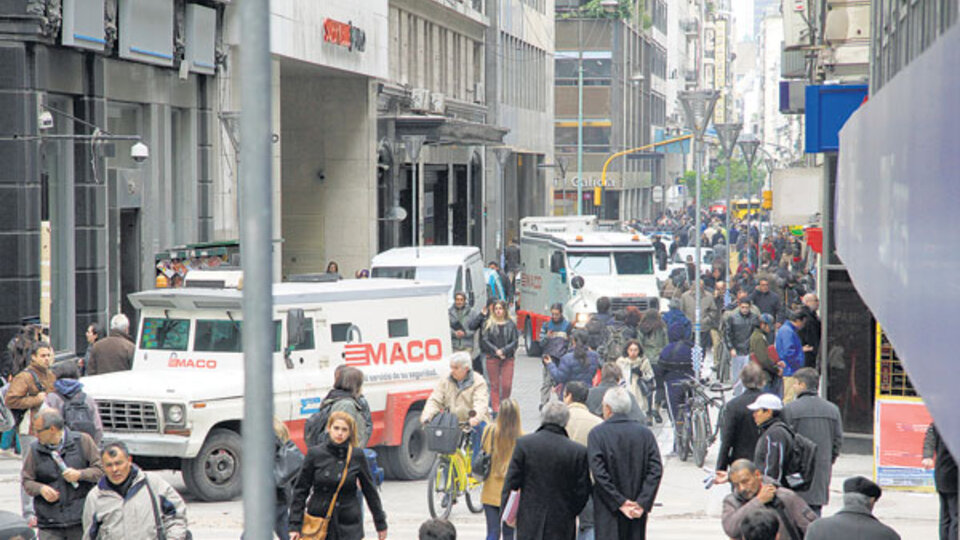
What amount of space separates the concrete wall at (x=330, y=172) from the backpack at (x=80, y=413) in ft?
98.5

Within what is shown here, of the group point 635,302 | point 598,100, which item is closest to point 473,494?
point 635,302

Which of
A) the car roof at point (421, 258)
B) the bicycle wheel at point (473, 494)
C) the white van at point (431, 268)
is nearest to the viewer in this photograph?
the bicycle wheel at point (473, 494)

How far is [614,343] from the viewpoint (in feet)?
70.2

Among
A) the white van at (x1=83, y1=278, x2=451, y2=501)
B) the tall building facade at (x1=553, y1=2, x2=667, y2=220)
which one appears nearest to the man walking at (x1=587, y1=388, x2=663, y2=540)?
the white van at (x1=83, y1=278, x2=451, y2=501)

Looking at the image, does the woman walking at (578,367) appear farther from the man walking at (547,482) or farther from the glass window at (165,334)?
the man walking at (547,482)

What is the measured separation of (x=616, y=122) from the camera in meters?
96.9

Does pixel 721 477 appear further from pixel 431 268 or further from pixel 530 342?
pixel 530 342

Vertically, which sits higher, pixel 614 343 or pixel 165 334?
pixel 165 334

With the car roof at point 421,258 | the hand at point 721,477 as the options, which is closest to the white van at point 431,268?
the car roof at point 421,258

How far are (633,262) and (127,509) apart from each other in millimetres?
22670

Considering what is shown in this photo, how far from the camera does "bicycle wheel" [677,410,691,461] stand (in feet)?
61.8

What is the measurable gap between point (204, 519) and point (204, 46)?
1683 centimetres

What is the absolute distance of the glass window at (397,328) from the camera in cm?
1770

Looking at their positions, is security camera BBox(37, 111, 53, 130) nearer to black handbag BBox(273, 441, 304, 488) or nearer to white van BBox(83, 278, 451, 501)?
white van BBox(83, 278, 451, 501)
